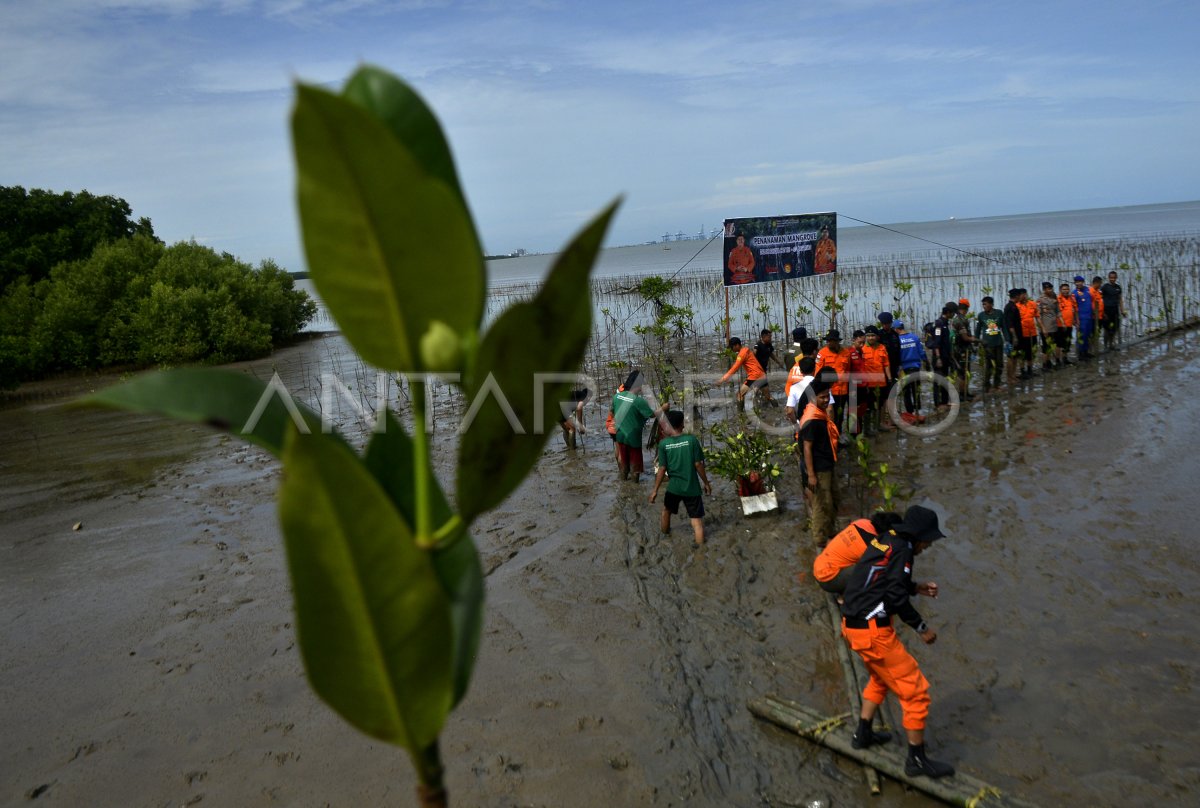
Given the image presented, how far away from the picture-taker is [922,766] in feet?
13.5

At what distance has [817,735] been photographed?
15.0 ft

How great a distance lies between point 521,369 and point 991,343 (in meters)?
13.4

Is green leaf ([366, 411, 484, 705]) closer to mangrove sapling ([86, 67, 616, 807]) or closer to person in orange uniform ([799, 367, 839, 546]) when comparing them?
mangrove sapling ([86, 67, 616, 807])

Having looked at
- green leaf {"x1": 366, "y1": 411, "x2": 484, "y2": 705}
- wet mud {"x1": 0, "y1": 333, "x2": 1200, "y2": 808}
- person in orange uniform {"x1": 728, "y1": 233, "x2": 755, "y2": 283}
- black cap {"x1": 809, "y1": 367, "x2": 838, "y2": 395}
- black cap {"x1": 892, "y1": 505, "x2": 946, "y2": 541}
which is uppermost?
person in orange uniform {"x1": 728, "y1": 233, "x2": 755, "y2": 283}

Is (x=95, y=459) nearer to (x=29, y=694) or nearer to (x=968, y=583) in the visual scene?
(x=29, y=694)

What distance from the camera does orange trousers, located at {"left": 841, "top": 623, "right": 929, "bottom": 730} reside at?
4.15m

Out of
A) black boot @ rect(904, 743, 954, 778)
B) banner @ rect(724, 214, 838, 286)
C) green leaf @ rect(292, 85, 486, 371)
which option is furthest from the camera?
Answer: banner @ rect(724, 214, 838, 286)

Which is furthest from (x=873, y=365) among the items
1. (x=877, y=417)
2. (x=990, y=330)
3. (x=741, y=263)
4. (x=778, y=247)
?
(x=778, y=247)

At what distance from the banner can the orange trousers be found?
9.92 metres

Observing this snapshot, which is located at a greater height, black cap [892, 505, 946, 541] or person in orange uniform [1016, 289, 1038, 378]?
person in orange uniform [1016, 289, 1038, 378]

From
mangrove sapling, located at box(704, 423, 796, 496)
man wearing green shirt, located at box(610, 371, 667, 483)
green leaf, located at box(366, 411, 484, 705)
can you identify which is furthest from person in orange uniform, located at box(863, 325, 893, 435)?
green leaf, located at box(366, 411, 484, 705)

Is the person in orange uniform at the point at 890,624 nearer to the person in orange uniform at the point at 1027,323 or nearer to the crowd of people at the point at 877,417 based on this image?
the crowd of people at the point at 877,417

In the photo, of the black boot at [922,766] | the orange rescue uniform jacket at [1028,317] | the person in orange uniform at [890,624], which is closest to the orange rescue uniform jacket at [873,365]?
the orange rescue uniform jacket at [1028,317]

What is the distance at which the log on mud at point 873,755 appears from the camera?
3.91 meters
